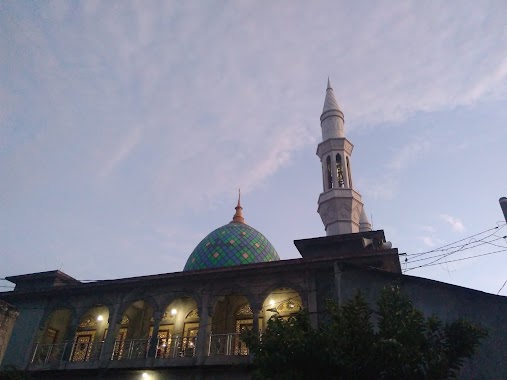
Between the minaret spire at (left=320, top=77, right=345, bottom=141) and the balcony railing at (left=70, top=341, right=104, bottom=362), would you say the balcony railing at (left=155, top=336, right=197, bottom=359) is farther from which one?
the minaret spire at (left=320, top=77, right=345, bottom=141)

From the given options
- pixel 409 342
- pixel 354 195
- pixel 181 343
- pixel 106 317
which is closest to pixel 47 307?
pixel 106 317

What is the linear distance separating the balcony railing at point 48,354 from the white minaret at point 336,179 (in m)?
12.8

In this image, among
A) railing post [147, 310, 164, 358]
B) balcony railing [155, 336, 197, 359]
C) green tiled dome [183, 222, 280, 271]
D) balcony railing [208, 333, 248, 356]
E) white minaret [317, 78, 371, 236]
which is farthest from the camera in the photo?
green tiled dome [183, 222, 280, 271]

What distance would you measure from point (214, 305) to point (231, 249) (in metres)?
7.39

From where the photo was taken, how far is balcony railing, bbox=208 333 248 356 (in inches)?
611

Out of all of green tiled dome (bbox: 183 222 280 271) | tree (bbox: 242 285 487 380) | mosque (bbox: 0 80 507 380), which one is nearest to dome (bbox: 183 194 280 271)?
green tiled dome (bbox: 183 222 280 271)

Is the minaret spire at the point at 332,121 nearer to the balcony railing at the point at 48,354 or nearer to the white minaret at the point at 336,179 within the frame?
the white minaret at the point at 336,179

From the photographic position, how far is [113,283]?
59.3 ft

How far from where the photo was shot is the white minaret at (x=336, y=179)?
19.5 metres

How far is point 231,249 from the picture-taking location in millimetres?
23672

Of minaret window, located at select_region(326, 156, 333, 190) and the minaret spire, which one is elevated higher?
the minaret spire

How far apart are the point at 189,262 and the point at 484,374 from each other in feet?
54.5

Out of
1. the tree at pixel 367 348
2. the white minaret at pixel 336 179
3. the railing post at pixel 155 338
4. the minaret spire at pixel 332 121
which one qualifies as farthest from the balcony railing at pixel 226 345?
the minaret spire at pixel 332 121

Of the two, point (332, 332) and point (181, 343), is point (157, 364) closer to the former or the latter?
point (181, 343)
